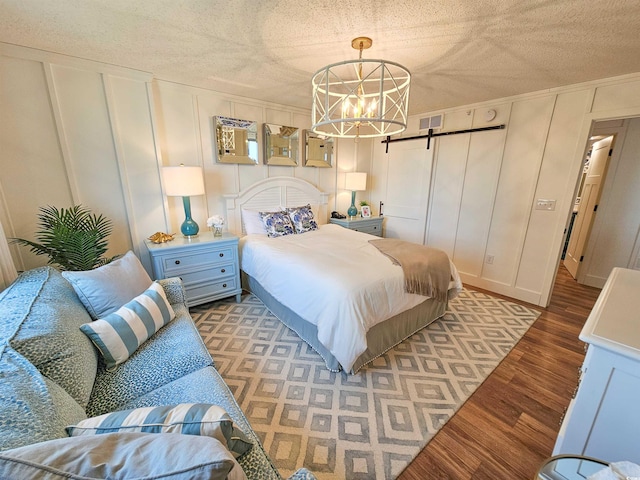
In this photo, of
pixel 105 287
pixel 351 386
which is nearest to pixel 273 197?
pixel 105 287

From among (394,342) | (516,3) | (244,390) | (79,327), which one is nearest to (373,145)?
(516,3)

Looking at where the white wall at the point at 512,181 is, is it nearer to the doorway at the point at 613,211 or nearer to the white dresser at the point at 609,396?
the doorway at the point at 613,211

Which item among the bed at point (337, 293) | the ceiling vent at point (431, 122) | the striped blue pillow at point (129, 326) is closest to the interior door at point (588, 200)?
the ceiling vent at point (431, 122)

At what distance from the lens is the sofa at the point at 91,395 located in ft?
1.71

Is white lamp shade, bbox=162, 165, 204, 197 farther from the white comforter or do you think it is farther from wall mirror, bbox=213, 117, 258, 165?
the white comforter

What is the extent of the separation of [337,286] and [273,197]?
212cm

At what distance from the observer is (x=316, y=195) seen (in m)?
4.02

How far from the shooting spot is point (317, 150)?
12.8 feet

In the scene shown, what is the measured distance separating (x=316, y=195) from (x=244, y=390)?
2883 mm

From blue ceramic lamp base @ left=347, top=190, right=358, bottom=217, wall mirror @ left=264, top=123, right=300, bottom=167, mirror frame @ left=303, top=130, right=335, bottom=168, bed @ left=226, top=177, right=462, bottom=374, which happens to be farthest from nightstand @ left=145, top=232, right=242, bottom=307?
blue ceramic lamp base @ left=347, top=190, right=358, bottom=217

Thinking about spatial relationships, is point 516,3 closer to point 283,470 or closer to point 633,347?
point 633,347

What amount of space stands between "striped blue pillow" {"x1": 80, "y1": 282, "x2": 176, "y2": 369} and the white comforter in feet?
3.04

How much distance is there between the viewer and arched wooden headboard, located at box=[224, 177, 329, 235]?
3.30 metres

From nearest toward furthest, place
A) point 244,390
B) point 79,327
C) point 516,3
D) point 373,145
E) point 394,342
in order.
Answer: point 79,327
point 516,3
point 244,390
point 394,342
point 373,145
